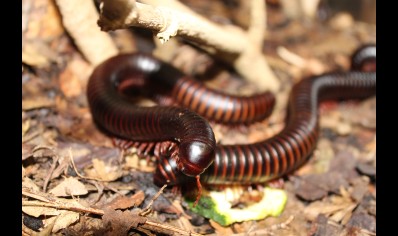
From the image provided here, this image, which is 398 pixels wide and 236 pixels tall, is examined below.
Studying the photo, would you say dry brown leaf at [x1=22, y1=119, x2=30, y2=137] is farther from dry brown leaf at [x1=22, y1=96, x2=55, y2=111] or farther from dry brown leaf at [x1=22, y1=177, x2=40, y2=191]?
dry brown leaf at [x1=22, y1=177, x2=40, y2=191]

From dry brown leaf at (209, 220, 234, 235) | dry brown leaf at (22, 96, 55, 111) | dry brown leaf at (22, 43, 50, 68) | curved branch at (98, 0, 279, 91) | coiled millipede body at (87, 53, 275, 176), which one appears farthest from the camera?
dry brown leaf at (22, 43, 50, 68)

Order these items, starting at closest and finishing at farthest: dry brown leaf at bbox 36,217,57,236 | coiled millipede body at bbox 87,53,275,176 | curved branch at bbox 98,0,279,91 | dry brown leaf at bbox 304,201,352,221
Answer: curved branch at bbox 98,0,279,91
dry brown leaf at bbox 36,217,57,236
coiled millipede body at bbox 87,53,275,176
dry brown leaf at bbox 304,201,352,221

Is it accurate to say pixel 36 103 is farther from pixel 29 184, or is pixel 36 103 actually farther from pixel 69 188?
pixel 69 188

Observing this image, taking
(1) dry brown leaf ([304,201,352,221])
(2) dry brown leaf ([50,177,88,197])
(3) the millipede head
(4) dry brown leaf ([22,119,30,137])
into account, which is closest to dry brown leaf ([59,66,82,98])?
(4) dry brown leaf ([22,119,30,137])

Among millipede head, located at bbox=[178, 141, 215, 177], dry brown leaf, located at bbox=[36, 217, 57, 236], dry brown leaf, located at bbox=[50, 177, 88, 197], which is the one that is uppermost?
Result: millipede head, located at bbox=[178, 141, 215, 177]

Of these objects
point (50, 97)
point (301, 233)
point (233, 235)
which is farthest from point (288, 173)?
point (50, 97)

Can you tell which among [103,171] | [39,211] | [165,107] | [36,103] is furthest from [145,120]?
[36,103]
